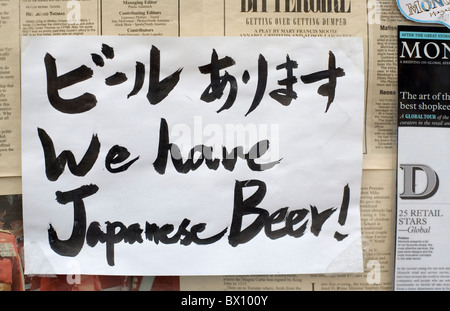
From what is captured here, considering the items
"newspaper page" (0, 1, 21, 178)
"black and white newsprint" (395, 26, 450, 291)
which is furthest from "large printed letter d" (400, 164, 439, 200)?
"newspaper page" (0, 1, 21, 178)

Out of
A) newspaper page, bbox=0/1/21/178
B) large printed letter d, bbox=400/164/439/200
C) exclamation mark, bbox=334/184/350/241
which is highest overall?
newspaper page, bbox=0/1/21/178

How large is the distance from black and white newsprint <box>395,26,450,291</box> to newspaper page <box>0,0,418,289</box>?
14 millimetres

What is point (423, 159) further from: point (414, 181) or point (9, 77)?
point (9, 77)

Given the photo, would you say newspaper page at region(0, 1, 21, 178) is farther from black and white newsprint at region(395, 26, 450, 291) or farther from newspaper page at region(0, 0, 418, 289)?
black and white newsprint at region(395, 26, 450, 291)

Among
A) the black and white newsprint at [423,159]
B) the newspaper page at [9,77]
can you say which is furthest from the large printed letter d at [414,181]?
the newspaper page at [9,77]

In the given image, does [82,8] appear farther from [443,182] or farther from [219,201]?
[443,182]

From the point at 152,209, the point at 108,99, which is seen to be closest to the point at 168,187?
the point at 152,209

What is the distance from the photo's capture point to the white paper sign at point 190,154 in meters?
0.54

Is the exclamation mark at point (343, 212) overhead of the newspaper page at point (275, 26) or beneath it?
beneath

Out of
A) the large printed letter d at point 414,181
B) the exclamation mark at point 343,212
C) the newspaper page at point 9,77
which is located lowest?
the exclamation mark at point 343,212

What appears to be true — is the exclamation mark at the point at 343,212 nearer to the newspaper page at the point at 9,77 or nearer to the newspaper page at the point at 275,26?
the newspaper page at the point at 275,26

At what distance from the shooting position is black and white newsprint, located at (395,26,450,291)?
1.83 ft

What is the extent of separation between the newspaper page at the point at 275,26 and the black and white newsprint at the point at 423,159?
0.01m

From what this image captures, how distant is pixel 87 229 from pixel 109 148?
0.11m
